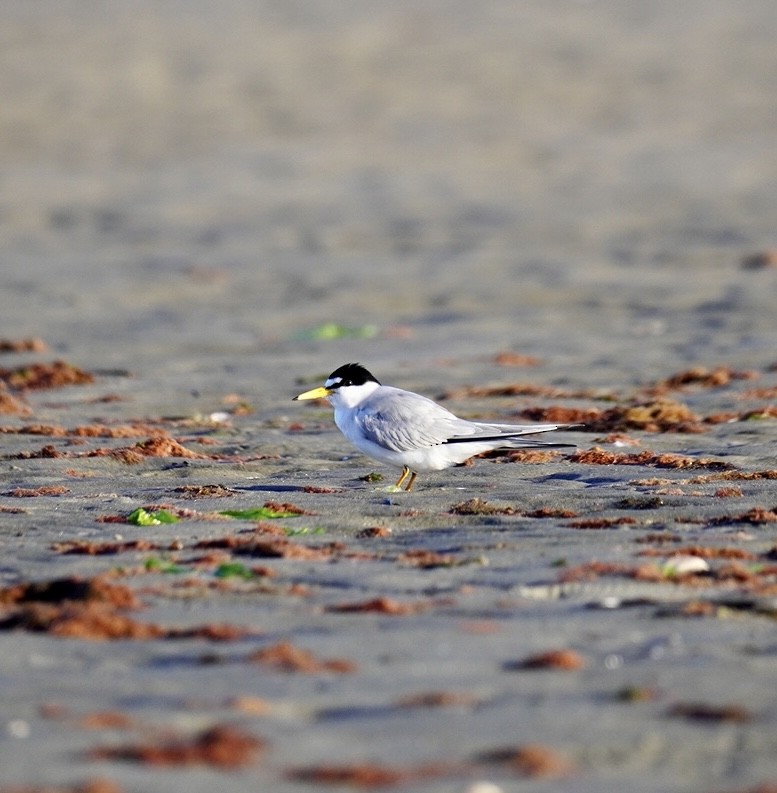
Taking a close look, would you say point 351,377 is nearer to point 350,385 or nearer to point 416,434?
point 350,385

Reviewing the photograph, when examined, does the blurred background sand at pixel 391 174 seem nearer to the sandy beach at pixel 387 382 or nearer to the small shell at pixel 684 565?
the sandy beach at pixel 387 382

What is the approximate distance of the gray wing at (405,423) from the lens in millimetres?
9719

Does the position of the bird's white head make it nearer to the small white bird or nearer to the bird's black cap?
the bird's black cap

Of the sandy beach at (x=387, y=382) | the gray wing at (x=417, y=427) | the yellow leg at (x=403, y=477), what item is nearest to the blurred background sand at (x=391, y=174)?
the sandy beach at (x=387, y=382)

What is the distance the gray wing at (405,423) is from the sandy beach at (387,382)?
0.41 meters

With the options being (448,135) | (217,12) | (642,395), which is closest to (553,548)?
(642,395)

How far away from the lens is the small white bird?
9.73m

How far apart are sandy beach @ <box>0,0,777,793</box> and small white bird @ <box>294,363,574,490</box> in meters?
0.28

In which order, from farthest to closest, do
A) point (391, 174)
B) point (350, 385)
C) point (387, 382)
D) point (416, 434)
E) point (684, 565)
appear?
point (391, 174)
point (387, 382)
point (350, 385)
point (416, 434)
point (684, 565)

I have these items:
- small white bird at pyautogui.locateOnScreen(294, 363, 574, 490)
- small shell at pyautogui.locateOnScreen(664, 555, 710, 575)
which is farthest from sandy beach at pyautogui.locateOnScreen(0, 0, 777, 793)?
small white bird at pyautogui.locateOnScreen(294, 363, 574, 490)

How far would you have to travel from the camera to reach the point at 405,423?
32.2ft

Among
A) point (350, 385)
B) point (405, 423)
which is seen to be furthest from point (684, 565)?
point (350, 385)

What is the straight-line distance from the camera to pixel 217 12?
133 ft

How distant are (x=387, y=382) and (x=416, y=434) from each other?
5.34 metres
